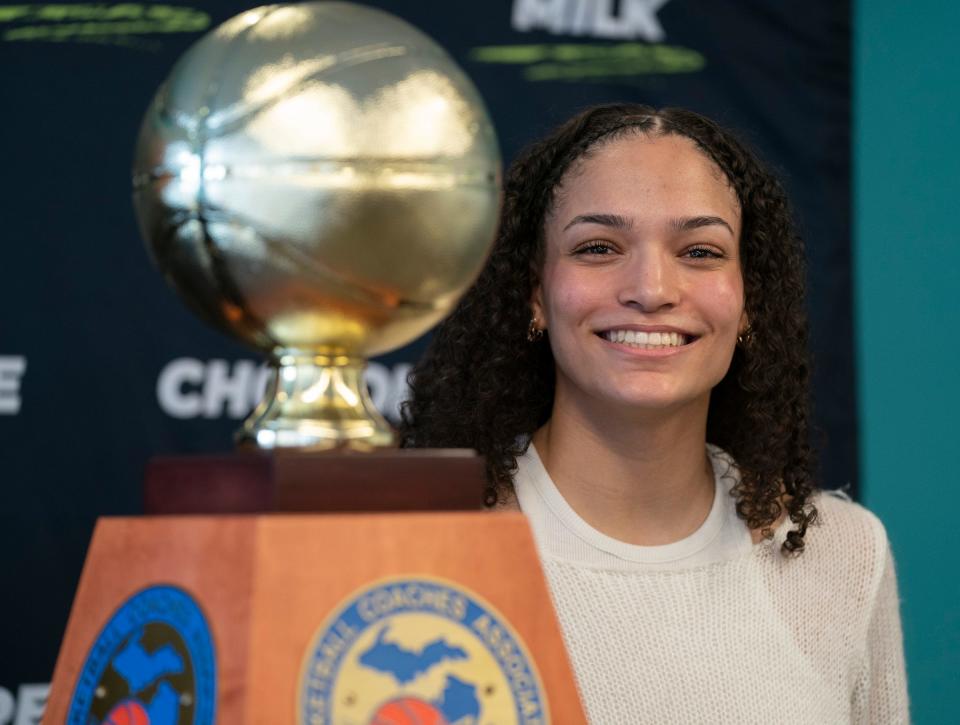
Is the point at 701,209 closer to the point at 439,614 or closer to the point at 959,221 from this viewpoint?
the point at 439,614

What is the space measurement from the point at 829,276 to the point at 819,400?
0.23 meters

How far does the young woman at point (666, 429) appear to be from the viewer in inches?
60.8

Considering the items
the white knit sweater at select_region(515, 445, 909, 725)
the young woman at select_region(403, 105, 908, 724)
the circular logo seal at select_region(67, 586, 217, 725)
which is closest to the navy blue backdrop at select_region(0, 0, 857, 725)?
the young woman at select_region(403, 105, 908, 724)

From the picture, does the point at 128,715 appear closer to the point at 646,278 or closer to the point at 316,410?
the point at 316,410

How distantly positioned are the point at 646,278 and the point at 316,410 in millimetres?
699

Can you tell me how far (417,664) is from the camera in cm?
80

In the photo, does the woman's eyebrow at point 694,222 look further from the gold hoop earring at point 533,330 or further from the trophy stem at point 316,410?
the trophy stem at point 316,410

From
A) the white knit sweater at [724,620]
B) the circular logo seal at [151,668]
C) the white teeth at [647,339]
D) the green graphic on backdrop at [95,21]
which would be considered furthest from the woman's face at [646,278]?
the green graphic on backdrop at [95,21]

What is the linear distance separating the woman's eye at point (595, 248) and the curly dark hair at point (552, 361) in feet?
0.35

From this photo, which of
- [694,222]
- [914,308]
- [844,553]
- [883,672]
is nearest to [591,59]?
[914,308]

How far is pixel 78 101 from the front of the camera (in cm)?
228

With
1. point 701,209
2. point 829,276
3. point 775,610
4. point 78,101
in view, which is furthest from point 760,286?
point 78,101

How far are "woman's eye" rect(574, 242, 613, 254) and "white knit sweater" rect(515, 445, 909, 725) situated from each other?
30 centimetres

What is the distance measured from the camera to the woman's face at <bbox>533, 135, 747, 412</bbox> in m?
1.52
